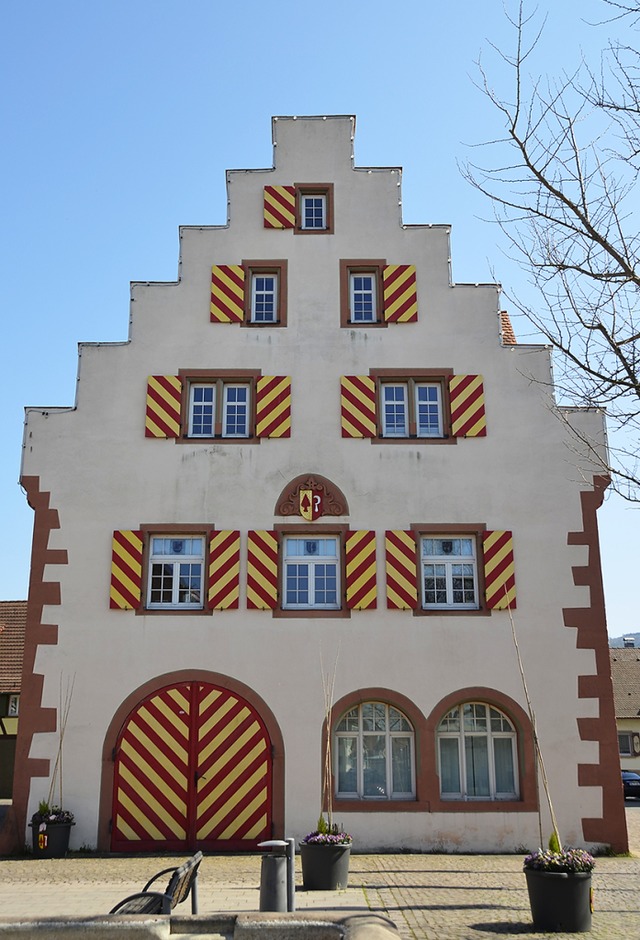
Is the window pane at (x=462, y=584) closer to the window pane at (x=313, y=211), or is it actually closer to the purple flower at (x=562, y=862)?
the purple flower at (x=562, y=862)

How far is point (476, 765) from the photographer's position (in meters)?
14.4

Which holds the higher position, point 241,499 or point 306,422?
point 306,422

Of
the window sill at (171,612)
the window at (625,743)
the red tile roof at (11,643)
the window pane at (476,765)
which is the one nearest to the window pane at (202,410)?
the window sill at (171,612)

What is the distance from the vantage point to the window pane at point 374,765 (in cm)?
1427

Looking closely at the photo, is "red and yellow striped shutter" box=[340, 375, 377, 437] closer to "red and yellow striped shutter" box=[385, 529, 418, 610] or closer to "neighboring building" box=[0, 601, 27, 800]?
"red and yellow striped shutter" box=[385, 529, 418, 610]

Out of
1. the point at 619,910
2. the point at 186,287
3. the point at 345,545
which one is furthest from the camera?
the point at 186,287

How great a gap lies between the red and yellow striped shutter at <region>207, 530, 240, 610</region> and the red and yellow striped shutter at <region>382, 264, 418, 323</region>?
467cm

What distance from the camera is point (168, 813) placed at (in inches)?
550

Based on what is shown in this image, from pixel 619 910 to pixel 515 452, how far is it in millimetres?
7540

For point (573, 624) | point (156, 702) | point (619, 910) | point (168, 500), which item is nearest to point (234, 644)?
point (156, 702)

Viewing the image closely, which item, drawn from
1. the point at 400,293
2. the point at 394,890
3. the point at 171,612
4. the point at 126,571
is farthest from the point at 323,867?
the point at 400,293

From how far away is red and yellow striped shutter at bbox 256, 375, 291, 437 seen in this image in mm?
15398

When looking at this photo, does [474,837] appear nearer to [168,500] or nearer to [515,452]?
[515,452]

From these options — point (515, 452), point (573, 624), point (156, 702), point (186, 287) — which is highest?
point (186, 287)
